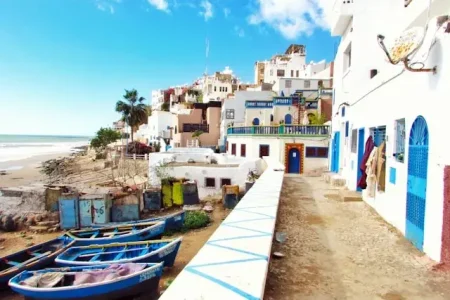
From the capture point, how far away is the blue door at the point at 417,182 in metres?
5.09

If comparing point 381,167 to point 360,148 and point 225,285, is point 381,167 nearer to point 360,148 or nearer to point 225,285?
point 360,148

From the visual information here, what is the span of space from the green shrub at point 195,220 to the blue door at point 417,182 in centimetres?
975

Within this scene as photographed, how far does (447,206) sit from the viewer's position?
4230 millimetres

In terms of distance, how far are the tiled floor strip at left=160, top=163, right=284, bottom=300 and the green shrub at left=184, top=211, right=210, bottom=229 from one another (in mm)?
9048

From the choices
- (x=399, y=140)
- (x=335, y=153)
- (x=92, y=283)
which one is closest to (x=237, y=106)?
(x=335, y=153)

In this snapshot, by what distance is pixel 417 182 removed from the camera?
5.36 m

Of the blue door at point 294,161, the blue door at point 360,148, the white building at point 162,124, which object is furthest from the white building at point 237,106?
the blue door at point 360,148

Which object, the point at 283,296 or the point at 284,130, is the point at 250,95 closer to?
the point at 284,130

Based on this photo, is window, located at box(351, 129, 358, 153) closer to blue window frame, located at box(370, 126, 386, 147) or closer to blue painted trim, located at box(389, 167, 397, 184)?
A: blue window frame, located at box(370, 126, 386, 147)

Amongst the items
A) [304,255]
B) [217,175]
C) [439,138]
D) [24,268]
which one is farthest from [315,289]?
[217,175]

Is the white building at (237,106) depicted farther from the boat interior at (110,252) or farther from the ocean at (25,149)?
the ocean at (25,149)

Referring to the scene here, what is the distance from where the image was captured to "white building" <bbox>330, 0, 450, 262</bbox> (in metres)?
4.50

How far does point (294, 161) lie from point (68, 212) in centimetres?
1373

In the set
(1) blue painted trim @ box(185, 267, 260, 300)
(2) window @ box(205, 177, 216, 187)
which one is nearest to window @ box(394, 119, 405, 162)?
(1) blue painted trim @ box(185, 267, 260, 300)
